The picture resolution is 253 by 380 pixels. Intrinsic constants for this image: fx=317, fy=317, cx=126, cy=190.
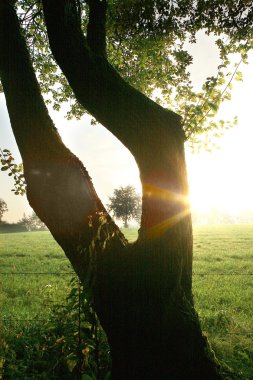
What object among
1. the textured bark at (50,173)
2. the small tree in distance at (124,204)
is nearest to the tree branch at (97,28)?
the textured bark at (50,173)

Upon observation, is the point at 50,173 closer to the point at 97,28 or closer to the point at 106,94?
the point at 106,94

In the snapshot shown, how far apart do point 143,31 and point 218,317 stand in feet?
22.5

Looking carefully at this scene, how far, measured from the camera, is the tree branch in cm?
408

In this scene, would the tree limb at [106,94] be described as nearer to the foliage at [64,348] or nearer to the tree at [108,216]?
the tree at [108,216]

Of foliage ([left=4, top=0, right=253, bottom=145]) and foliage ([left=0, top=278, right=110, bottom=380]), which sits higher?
foliage ([left=4, top=0, right=253, bottom=145])

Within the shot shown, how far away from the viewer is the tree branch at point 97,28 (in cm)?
408

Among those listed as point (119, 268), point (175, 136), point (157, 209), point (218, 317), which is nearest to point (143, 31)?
point (175, 136)

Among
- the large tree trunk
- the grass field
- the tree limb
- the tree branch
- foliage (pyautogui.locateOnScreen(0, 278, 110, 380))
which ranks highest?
the tree branch

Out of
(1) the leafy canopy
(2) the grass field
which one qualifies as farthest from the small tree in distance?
(1) the leafy canopy

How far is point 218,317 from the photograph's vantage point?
771cm

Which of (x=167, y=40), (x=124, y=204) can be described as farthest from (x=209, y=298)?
(x=124, y=204)

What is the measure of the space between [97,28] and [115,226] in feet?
8.75

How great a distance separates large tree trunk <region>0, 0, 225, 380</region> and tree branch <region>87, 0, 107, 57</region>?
44 centimetres

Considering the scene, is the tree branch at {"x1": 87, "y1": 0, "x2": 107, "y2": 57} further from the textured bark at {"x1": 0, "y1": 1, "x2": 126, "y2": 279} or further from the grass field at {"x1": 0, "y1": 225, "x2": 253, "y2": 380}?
the grass field at {"x1": 0, "y1": 225, "x2": 253, "y2": 380}
